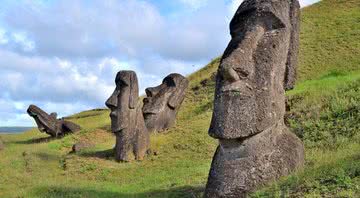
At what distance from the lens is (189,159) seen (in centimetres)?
1605

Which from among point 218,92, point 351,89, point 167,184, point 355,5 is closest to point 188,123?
point 351,89

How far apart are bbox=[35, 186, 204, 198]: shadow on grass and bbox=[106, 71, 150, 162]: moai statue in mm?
4863

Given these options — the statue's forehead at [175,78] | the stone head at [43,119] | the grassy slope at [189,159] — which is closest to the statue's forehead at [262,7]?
the grassy slope at [189,159]

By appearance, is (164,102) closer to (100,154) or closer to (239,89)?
(100,154)

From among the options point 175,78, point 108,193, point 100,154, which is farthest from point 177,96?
point 108,193

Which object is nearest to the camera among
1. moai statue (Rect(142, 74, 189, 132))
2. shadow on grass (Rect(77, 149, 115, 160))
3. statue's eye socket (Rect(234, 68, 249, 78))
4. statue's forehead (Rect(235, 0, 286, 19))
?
statue's eye socket (Rect(234, 68, 249, 78))

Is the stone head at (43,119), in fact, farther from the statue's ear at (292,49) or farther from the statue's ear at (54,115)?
the statue's ear at (292,49)

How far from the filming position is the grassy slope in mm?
7539

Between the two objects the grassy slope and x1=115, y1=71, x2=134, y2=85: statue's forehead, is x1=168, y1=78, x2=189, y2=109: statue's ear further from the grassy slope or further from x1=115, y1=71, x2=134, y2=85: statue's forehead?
x1=115, y1=71, x2=134, y2=85: statue's forehead

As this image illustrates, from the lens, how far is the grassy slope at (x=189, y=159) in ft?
24.7

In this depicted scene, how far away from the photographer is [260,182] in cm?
793

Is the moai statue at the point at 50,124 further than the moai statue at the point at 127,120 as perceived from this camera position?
Yes

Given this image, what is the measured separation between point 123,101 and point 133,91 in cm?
52

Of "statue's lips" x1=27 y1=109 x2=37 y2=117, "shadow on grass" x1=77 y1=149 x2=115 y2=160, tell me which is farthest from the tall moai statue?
"statue's lips" x1=27 y1=109 x2=37 y2=117
